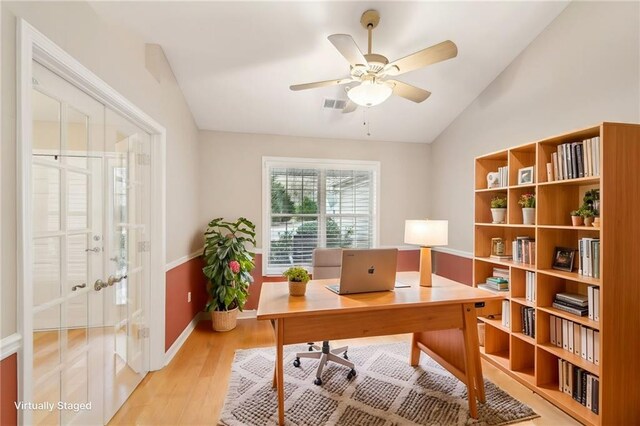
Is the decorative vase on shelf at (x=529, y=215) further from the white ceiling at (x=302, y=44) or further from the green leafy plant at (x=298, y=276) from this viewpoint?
Answer: the green leafy plant at (x=298, y=276)

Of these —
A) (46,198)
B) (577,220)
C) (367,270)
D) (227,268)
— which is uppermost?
(46,198)

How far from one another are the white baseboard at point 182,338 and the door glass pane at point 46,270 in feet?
4.96

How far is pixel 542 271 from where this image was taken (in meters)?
2.24

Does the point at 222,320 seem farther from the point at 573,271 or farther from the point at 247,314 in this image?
the point at 573,271

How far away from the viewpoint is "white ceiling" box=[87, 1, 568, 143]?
218cm

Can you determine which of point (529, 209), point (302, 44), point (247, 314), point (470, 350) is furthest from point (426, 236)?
point (247, 314)

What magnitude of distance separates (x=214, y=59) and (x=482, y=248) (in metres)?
3.15

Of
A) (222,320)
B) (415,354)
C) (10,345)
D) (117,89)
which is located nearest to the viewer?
(10,345)

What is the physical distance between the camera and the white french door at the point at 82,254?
1354 mm

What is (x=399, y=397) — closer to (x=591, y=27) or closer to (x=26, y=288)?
(x=26, y=288)

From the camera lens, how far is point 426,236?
7.32ft

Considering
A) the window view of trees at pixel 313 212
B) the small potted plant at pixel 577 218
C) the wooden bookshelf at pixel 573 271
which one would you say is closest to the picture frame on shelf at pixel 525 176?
the wooden bookshelf at pixel 573 271

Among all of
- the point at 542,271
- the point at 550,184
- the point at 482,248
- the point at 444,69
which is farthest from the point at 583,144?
the point at 444,69

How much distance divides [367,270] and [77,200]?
1791 mm
